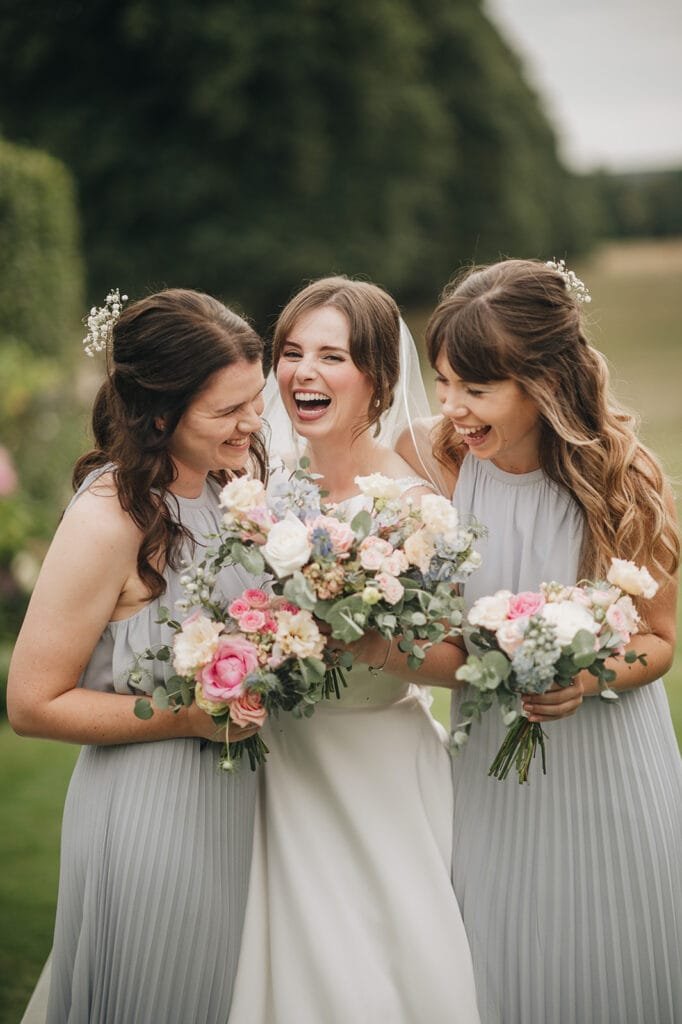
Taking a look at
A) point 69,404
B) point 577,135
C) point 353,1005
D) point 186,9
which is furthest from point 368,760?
point 577,135

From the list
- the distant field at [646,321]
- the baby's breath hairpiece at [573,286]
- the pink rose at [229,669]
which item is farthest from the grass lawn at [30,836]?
the distant field at [646,321]

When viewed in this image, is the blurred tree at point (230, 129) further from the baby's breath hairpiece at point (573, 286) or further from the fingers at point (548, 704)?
the fingers at point (548, 704)

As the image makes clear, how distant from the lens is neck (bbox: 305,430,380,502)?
3.41 meters

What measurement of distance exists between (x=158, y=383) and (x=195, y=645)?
2.35 feet

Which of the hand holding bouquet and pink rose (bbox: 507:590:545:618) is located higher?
the hand holding bouquet

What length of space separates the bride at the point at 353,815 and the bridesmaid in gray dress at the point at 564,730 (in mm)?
129

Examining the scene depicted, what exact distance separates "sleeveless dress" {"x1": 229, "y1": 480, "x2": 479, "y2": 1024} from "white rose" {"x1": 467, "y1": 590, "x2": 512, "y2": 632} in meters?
0.46

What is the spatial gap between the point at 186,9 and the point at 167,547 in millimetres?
22584

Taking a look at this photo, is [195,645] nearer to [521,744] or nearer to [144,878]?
[144,878]

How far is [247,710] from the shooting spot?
2.53 m

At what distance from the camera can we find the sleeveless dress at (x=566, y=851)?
292cm

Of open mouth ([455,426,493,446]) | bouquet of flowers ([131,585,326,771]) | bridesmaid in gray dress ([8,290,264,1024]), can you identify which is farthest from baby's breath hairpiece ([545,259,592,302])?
bouquet of flowers ([131,585,326,771])

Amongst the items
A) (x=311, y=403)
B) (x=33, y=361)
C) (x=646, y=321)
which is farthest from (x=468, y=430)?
(x=646, y=321)

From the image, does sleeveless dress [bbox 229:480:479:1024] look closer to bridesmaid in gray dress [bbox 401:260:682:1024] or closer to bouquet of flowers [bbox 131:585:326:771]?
bridesmaid in gray dress [bbox 401:260:682:1024]
